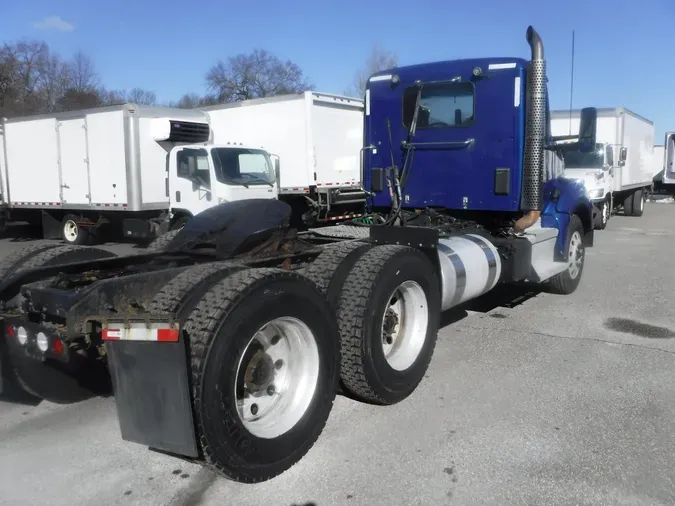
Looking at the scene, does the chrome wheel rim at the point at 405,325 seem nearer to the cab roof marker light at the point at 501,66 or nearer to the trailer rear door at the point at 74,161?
the cab roof marker light at the point at 501,66

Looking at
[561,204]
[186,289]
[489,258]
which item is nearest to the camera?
→ [186,289]

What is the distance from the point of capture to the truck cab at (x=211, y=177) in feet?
36.6

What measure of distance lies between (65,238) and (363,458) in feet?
44.9

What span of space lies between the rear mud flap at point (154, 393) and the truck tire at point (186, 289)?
189mm

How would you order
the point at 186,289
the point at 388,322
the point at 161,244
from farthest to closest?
the point at 161,244, the point at 388,322, the point at 186,289

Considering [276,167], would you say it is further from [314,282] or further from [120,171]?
[314,282]

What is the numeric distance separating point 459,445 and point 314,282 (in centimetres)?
138

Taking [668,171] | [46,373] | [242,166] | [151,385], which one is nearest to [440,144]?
[46,373]

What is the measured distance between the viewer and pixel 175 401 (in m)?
2.72

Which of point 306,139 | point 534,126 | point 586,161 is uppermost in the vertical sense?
point 306,139

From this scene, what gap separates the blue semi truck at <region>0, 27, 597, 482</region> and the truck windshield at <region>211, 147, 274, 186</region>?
487 cm

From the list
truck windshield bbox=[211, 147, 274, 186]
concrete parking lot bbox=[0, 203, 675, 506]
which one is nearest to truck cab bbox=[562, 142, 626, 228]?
truck windshield bbox=[211, 147, 274, 186]

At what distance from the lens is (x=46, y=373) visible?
3.70m

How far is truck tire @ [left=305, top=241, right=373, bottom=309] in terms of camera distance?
13.4ft
